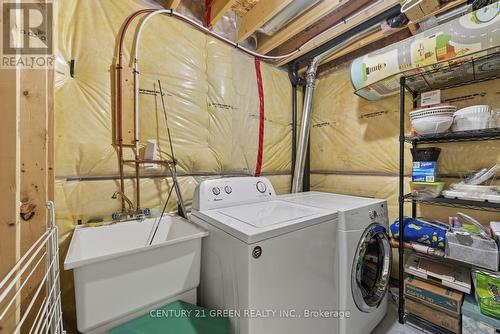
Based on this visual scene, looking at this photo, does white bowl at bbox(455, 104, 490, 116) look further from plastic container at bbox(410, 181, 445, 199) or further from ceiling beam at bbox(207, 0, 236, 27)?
ceiling beam at bbox(207, 0, 236, 27)

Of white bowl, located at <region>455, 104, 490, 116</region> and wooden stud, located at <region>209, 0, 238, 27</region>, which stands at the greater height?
wooden stud, located at <region>209, 0, 238, 27</region>

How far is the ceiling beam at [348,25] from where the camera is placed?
57.6 inches

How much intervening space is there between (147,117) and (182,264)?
1034 millimetres

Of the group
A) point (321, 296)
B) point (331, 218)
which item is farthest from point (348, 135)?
point (321, 296)

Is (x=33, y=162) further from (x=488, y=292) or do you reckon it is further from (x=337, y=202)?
Answer: (x=488, y=292)

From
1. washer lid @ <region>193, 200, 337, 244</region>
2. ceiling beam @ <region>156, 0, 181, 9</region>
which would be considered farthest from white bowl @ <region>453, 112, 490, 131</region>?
ceiling beam @ <region>156, 0, 181, 9</region>

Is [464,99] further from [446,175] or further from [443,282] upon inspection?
[443,282]

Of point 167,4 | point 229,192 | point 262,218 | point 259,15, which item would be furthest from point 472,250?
point 167,4

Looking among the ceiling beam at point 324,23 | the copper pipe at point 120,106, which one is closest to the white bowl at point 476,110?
the ceiling beam at point 324,23

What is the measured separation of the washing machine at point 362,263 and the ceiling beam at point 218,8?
154 centimetres

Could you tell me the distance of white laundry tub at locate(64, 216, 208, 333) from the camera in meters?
0.86

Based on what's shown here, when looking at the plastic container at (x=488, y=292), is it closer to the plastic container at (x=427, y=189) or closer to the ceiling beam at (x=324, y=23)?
the plastic container at (x=427, y=189)

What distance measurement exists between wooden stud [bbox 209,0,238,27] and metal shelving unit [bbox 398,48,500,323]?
135 cm

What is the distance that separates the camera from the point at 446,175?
1627mm
